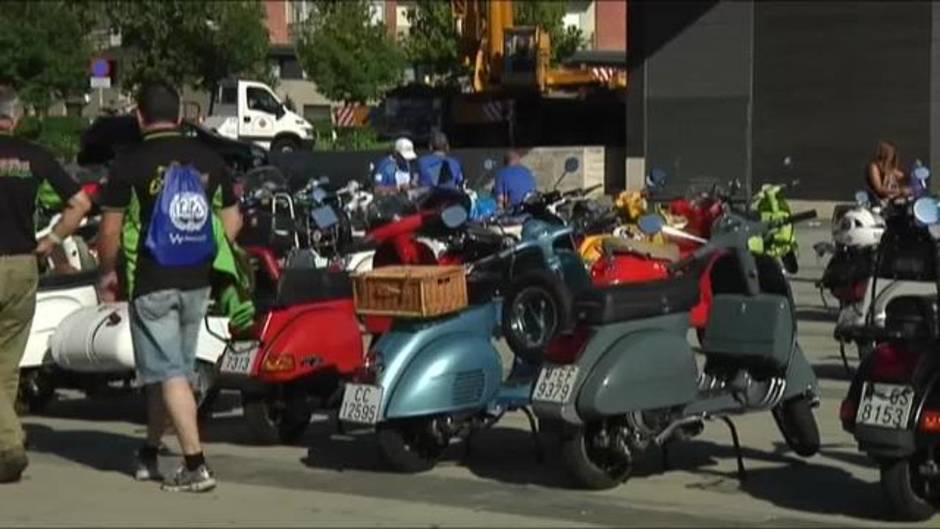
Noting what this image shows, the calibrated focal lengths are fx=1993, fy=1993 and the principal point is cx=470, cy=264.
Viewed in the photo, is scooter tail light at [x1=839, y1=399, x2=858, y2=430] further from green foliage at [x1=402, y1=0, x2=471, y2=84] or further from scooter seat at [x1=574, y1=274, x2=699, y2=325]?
green foliage at [x1=402, y1=0, x2=471, y2=84]

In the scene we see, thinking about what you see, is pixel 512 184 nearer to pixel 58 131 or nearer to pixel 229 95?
pixel 229 95

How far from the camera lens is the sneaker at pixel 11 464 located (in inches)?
391

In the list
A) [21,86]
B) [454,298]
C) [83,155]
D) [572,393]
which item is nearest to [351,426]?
[454,298]

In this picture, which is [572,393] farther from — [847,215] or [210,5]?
[210,5]

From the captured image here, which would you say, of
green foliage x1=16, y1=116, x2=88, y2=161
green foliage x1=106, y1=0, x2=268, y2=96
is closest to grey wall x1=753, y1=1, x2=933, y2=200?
green foliage x1=16, y1=116, x2=88, y2=161

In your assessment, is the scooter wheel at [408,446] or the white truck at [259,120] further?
the white truck at [259,120]

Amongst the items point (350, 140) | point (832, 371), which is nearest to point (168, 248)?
point (832, 371)

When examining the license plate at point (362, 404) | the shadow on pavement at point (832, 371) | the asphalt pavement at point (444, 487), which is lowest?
the shadow on pavement at point (832, 371)

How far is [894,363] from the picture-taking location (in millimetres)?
8828

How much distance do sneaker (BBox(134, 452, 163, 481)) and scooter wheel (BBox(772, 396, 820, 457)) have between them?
3.15 metres

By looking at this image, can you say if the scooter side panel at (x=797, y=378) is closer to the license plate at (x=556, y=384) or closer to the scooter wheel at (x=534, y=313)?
the scooter wheel at (x=534, y=313)

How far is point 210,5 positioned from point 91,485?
5096 centimetres

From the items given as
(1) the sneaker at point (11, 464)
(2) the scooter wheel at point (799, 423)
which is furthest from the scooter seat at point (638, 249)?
(1) the sneaker at point (11, 464)

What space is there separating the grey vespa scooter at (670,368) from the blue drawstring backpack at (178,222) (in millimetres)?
1769
